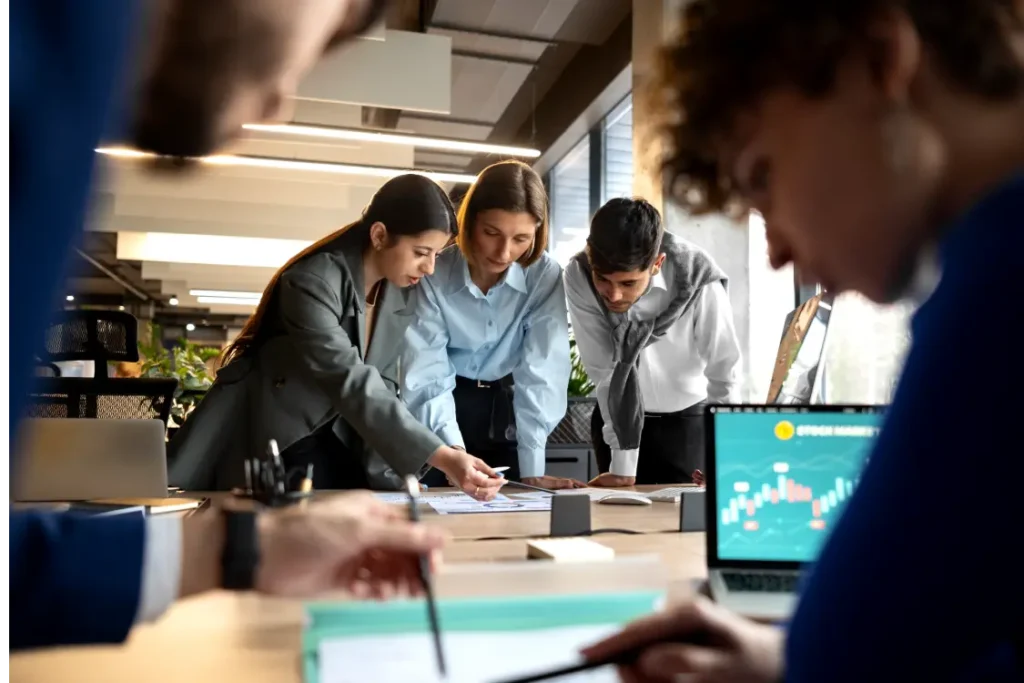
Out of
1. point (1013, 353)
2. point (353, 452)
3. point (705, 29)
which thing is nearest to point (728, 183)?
point (705, 29)

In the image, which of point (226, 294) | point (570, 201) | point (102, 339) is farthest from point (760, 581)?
point (226, 294)

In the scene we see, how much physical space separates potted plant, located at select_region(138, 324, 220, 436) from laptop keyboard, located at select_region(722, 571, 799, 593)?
350cm

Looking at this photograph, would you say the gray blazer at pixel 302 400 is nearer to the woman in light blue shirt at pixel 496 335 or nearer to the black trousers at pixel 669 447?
the woman in light blue shirt at pixel 496 335

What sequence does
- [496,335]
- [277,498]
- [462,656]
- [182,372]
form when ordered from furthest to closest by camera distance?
[182,372], [496,335], [277,498], [462,656]

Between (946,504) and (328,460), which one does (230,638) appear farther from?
(328,460)

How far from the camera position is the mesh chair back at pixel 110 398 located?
304 cm

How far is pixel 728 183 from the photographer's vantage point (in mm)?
729

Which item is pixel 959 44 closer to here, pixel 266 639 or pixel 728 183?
pixel 728 183

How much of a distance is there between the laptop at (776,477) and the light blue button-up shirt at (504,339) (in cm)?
124

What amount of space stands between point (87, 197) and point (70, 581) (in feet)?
1.41

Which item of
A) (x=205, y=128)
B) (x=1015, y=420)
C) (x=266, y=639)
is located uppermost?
(x=205, y=128)

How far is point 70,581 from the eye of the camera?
2.06ft

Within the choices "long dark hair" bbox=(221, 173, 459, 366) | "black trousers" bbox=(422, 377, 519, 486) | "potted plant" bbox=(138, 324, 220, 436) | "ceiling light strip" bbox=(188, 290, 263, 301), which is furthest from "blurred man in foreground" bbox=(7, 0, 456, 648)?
"ceiling light strip" bbox=(188, 290, 263, 301)

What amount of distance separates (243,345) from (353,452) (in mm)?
370
